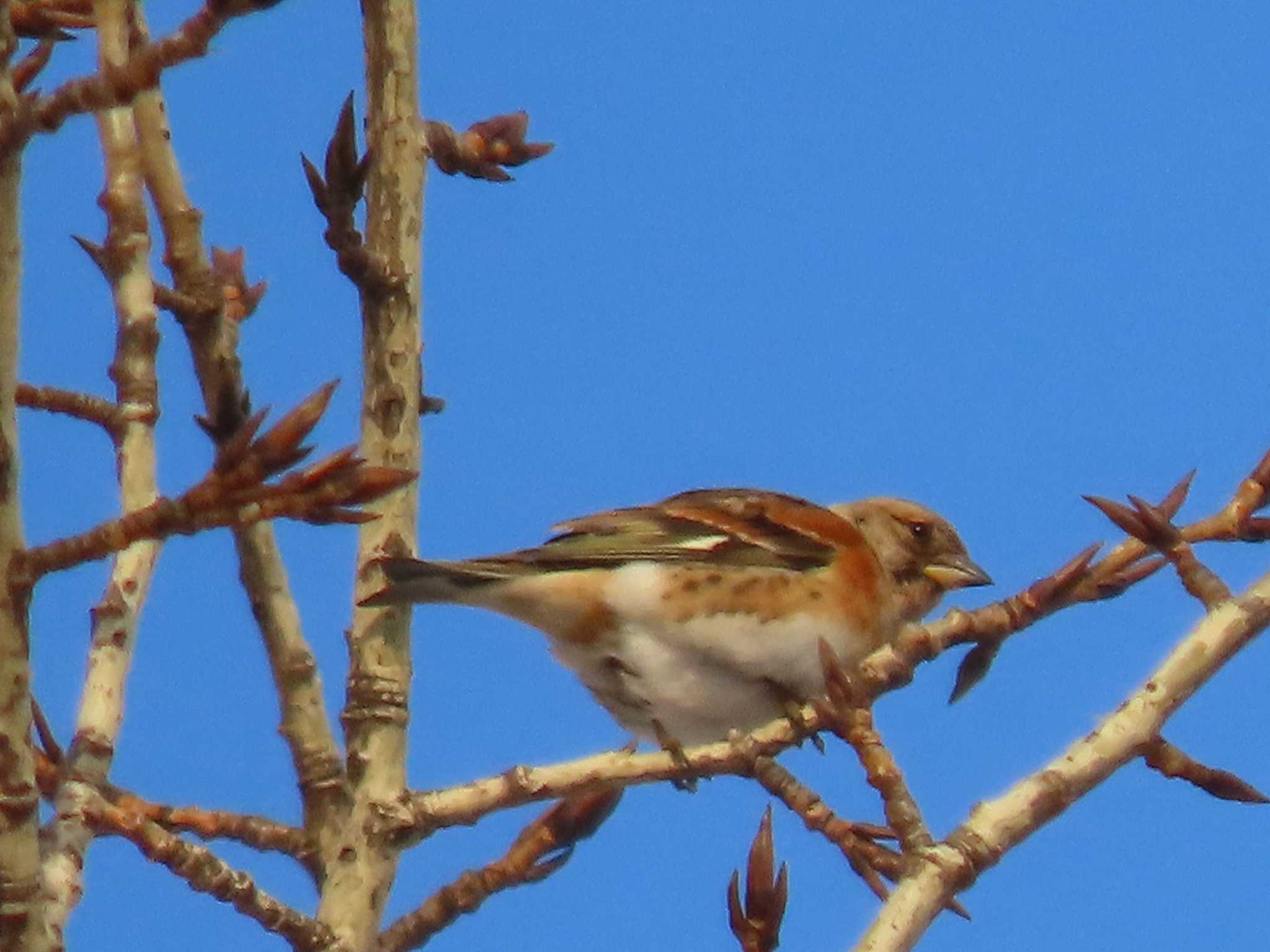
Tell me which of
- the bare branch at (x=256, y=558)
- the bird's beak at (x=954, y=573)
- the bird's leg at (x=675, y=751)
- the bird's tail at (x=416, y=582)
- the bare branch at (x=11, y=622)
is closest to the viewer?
the bare branch at (x=11, y=622)

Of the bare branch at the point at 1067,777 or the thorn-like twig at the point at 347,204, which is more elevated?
the thorn-like twig at the point at 347,204

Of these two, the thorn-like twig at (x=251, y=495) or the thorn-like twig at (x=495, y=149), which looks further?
the thorn-like twig at (x=495, y=149)

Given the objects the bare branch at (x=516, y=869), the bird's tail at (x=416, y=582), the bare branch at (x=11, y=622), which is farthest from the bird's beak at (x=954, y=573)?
the bare branch at (x=11, y=622)

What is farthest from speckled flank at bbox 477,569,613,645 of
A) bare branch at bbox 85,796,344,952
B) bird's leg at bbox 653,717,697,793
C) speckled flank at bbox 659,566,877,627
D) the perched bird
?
bare branch at bbox 85,796,344,952

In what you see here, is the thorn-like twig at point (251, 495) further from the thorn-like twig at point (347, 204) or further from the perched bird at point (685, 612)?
the perched bird at point (685, 612)

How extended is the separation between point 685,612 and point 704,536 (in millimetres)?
431

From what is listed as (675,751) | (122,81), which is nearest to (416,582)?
(675,751)

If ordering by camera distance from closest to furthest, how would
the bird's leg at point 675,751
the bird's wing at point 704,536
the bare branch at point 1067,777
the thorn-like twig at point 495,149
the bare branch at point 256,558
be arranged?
the bare branch at point 1067,777 → the bird's leg at point 675,751 → the bare branch at point 256,558 → the thorn-like twig at point 495,149 → the bird's wing at point 704,536

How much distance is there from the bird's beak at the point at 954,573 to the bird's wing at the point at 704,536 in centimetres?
58

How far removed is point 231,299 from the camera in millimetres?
4801

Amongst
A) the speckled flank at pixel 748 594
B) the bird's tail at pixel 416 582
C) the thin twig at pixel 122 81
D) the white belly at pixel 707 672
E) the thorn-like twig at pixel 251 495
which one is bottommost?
the thorn-like twig at pixel 251 495

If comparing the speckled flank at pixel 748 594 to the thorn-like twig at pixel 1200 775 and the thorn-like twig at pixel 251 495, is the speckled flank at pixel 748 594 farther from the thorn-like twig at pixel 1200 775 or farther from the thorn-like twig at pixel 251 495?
the thorn-like twig at pixel 251 495

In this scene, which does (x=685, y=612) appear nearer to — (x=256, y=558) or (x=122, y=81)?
(x=256, y=558)

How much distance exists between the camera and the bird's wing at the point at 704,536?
604 centimetres
